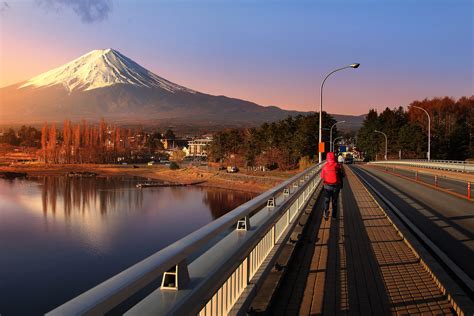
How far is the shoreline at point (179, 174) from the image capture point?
96125 mm

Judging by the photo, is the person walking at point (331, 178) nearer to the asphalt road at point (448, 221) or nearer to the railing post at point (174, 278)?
the asphalt road at point (448, 221)

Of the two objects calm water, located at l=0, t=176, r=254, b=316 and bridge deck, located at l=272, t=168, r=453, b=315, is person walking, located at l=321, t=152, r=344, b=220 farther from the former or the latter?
calm water, located at l=0, t=176, r=254, b=316

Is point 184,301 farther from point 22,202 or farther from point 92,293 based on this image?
point 22,202

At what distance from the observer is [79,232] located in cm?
5900

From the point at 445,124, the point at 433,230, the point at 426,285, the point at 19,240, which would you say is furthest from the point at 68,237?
the point at 445,124

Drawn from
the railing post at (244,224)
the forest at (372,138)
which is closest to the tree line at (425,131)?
the forest at (372,138)

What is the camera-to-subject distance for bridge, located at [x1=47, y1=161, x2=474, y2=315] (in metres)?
2.76

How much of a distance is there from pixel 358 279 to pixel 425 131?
4432 inches

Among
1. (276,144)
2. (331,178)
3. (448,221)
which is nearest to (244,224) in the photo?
(331,178)

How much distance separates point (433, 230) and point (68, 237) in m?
50.1

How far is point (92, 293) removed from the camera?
204 centimetres

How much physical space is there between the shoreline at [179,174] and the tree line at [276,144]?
5.06 m

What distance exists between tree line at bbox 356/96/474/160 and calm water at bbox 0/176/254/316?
39.8m

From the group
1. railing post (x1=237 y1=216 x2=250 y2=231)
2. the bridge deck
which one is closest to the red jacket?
the bridge deck
